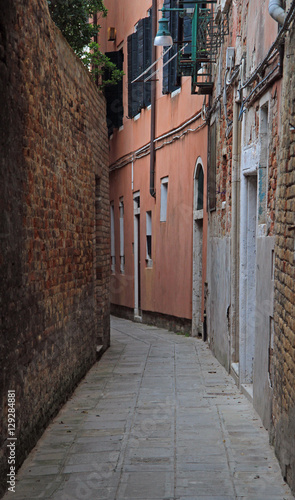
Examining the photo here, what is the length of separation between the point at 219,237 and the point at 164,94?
5.87 metres

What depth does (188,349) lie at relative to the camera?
12.2 meters

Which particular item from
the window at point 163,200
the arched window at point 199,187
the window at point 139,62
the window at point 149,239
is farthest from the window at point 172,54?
the window at point 149,239

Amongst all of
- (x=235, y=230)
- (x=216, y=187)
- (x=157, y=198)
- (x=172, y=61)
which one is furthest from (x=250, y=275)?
(x=157, y=198)

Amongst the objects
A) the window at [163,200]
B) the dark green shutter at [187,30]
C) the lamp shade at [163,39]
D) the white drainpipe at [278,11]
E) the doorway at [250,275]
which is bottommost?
the doorway at [250,275]

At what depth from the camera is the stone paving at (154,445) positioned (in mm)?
4949

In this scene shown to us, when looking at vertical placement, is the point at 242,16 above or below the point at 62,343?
above

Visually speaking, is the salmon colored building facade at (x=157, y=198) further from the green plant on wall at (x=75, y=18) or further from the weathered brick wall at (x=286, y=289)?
the weathered brick wall at (x=286, y=289)

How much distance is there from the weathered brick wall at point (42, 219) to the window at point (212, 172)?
7.10 feet

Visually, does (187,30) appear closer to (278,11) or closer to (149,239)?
(149,239)

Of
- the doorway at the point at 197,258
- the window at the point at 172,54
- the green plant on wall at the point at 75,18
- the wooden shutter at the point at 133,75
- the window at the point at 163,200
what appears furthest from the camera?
the wooden shutter at the point at 133,75

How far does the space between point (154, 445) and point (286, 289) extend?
173 cm

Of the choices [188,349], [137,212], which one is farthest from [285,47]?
[137,212]

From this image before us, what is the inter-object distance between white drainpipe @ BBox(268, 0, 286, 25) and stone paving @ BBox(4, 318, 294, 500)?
3209mm

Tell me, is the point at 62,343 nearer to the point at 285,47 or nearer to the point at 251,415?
the point at 251,415
